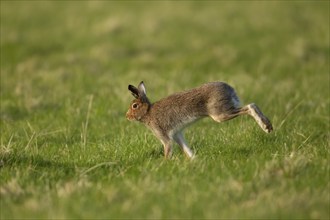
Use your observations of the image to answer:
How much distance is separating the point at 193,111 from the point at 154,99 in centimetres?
443

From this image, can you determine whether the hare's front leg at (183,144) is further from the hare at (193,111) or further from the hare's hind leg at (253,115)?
the hare's hind leg at (253,115)

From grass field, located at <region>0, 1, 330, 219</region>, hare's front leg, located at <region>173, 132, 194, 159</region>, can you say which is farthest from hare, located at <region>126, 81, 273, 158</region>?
grass field, located at <region>0, 1, 330, 219</region>

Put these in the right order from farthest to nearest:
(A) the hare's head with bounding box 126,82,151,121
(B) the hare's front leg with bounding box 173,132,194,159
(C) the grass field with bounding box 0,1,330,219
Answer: (A) the hare's head with bounding box 126,82,151,121, (B) the hare's front leg with bounding box 173,132,194,159, (C) the grass field with bounding box 0,1,330,219

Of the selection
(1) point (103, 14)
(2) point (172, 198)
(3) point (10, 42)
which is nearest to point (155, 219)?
(2) point (172, 198)

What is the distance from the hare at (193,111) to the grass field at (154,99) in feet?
0.91

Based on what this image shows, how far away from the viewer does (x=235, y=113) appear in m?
8.45

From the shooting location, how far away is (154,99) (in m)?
13.0

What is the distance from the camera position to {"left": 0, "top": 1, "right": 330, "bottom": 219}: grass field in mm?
6453

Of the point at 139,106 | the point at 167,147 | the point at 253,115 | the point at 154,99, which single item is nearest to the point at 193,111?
the point at 167,147

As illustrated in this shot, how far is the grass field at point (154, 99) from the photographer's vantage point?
21.2 feet

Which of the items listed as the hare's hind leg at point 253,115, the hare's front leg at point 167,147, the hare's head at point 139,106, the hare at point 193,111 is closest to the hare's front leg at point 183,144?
the hare at point 193,111

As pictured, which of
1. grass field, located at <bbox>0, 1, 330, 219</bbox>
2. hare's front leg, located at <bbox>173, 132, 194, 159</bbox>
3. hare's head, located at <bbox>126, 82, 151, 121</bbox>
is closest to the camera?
grass field, located at <bbox>0, 1, 330, 219</bbox>

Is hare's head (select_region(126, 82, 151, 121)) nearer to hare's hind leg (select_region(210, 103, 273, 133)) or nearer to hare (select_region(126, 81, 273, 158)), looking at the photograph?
hare (select_region(126, 81, 273, 158))

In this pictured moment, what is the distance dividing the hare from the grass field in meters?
0.28
